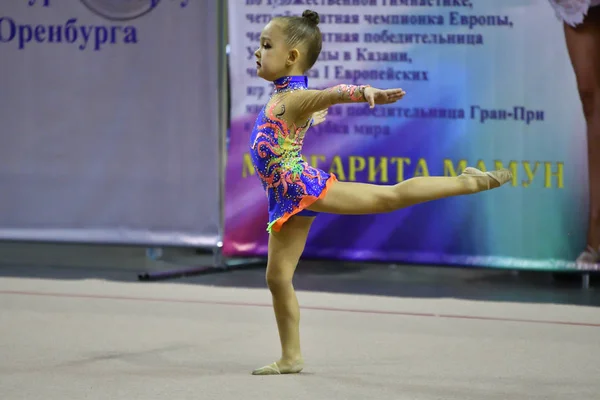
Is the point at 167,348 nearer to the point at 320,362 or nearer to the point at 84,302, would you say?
the point at 320,362

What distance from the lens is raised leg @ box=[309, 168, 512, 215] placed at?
3559mm

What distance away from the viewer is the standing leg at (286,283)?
144 inches

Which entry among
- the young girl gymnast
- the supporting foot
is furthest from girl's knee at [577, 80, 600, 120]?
the supporting foot

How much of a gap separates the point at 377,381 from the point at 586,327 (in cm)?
150

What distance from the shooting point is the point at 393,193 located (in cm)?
357

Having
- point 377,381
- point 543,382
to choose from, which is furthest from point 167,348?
point 543,382

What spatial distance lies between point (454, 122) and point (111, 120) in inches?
77.5

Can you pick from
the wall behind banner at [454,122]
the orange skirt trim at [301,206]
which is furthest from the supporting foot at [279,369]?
the wall behind banner at [454,122]

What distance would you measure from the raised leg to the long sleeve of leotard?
292 millimetres

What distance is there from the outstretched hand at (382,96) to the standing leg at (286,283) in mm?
621

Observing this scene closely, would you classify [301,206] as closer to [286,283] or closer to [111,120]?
[286,283]

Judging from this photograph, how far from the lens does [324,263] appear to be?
666cm

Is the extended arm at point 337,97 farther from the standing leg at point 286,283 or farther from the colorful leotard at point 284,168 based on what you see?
the standing leg at point 286,283

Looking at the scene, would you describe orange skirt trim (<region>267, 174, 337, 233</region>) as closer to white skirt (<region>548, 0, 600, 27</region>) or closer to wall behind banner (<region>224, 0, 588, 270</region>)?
wall behind banner (<region>224, 0, 588, 270</region>)
